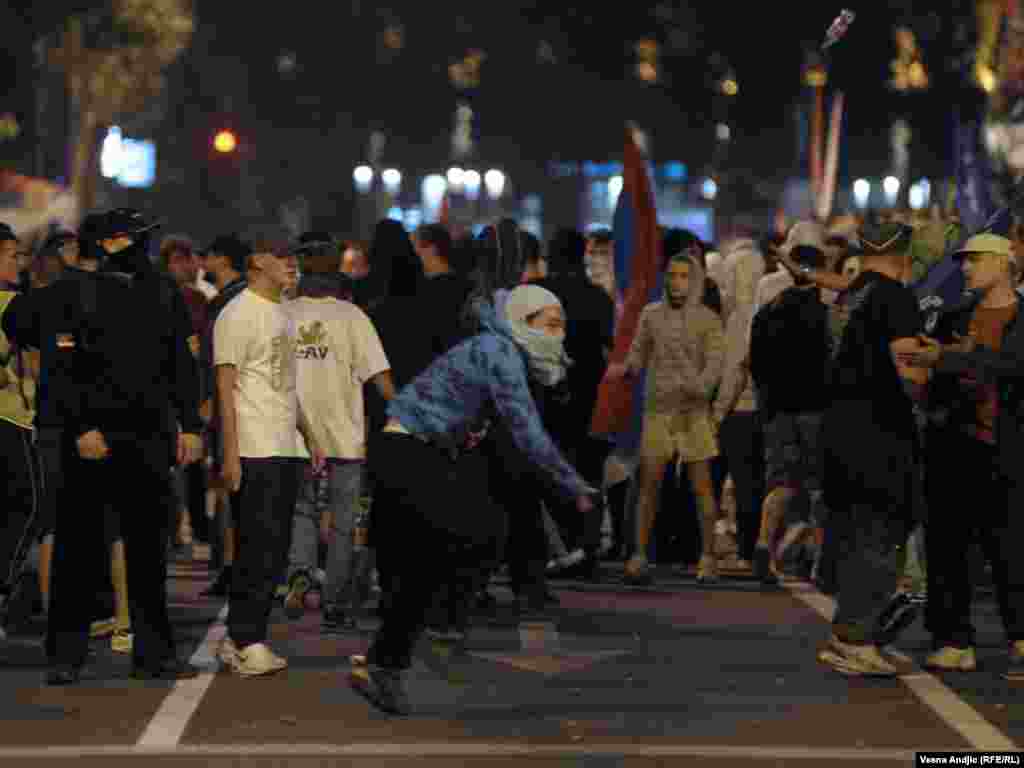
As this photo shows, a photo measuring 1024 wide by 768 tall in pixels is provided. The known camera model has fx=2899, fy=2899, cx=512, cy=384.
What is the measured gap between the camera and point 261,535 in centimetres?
1228

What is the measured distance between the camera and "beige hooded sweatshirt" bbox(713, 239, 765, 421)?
1733cm

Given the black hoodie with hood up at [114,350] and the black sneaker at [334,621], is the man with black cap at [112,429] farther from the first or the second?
the black sneaker at [334,621]

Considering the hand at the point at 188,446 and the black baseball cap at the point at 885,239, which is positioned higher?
the black baseball cap at the point at 885,239

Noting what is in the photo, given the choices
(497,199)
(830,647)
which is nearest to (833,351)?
(830,647)

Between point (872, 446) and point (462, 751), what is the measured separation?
120 inches

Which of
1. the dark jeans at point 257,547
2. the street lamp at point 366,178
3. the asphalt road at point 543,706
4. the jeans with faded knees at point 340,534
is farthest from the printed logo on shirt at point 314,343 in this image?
the street lamp at point 366,178

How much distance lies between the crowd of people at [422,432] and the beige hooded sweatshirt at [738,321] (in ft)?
1.38

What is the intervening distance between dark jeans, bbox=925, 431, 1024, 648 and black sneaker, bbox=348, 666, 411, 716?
2896mm

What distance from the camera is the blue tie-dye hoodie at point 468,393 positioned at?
1084cm

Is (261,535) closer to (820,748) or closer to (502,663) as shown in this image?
(502,663)

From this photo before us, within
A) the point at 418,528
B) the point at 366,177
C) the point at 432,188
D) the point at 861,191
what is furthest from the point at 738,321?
the point at 432,188

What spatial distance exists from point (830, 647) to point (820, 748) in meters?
2.42

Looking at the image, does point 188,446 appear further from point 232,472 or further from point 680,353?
point 680,353

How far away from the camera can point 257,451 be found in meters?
12.3
